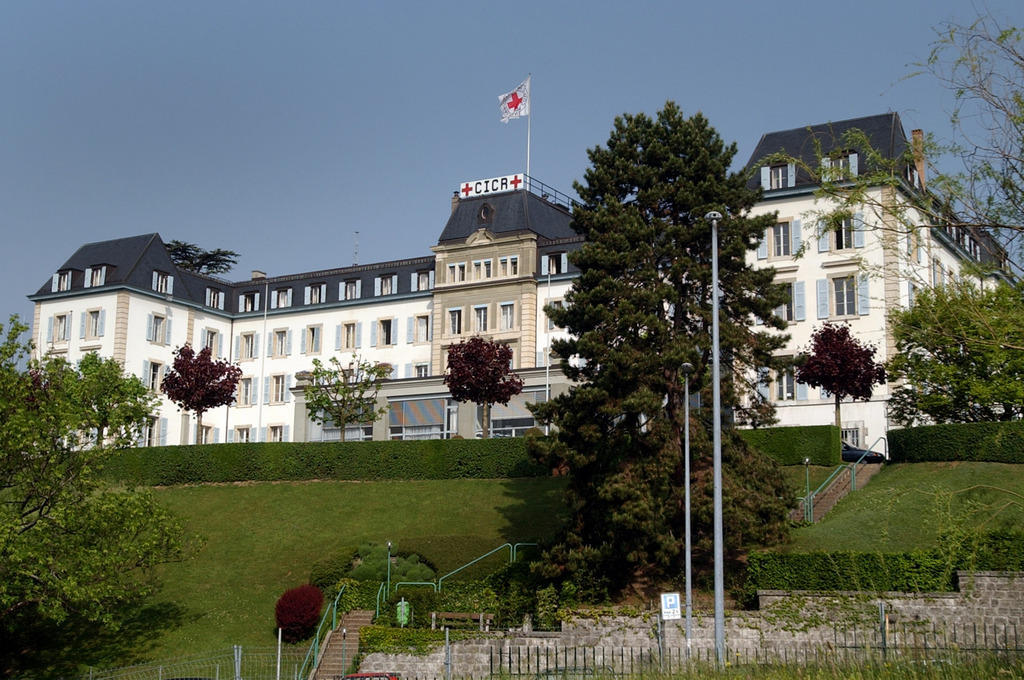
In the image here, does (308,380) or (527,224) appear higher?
(527,224)

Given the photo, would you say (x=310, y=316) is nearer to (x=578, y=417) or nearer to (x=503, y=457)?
(x=503, y=457)

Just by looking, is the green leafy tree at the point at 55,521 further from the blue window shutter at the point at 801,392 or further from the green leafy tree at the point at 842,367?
the blue window shutter at the point at 801,392

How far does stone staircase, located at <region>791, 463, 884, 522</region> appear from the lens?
38822 millimetres

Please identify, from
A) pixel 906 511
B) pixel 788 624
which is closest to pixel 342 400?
pixel 906 511

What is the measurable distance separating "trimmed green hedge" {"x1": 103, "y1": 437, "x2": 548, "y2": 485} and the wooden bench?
52.5ft

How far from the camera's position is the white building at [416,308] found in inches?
2255

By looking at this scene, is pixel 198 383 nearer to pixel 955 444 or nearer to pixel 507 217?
pixel 507 217

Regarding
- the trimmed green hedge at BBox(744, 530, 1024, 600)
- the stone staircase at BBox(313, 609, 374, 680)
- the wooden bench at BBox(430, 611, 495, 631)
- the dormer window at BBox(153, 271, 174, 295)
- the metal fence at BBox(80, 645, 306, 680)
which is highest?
the dormer window at BBox(153, 271, 174, 295)

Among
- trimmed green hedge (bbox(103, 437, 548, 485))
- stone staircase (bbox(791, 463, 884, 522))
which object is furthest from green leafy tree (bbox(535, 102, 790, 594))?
trimmed green hedge (bbox(103, 437, 548, 485))

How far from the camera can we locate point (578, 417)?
35312 millimetres

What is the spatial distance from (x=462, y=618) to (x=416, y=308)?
40.2m

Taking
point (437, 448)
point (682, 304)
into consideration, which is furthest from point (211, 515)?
point (682, 304)

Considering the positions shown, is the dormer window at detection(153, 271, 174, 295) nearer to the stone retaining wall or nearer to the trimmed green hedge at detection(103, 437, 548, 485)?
the trimmed green hedge at detection(103, 437, 548, 485)

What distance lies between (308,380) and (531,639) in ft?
116
